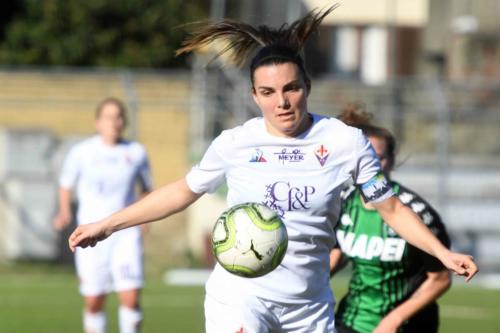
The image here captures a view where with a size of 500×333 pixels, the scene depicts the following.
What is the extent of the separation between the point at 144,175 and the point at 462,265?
6.11 meters

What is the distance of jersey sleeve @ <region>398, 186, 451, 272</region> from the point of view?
618 cm

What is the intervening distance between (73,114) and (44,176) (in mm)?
2757

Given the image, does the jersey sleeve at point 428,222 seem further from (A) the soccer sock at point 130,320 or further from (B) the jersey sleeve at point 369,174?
(A) the soccer sock at point 130,320

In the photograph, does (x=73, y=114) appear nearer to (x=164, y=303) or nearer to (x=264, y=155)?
(x=164, y=303)

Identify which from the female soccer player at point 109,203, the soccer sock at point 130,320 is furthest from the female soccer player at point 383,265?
the female soccer player at point 109,203

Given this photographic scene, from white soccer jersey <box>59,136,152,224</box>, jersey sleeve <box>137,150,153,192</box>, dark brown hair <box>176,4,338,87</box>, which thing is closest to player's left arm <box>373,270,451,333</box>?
dark brown hair <box>176,4,338,87</box>

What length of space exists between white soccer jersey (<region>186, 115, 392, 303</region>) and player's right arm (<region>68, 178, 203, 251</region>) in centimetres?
6

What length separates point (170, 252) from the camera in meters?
21.2

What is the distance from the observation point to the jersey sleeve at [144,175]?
10.8 m

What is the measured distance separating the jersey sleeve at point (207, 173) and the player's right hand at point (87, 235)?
16.6 inches

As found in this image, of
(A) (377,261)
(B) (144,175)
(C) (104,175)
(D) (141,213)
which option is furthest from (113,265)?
(D) (141,213)

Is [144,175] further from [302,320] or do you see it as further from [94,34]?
[94,34]

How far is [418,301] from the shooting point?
242 inches

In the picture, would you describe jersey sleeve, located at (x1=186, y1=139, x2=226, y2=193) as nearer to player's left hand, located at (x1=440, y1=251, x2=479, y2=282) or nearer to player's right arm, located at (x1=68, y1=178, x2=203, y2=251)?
player's right arm, located at (x1=68, y1=178, x2=203, y2=251)
